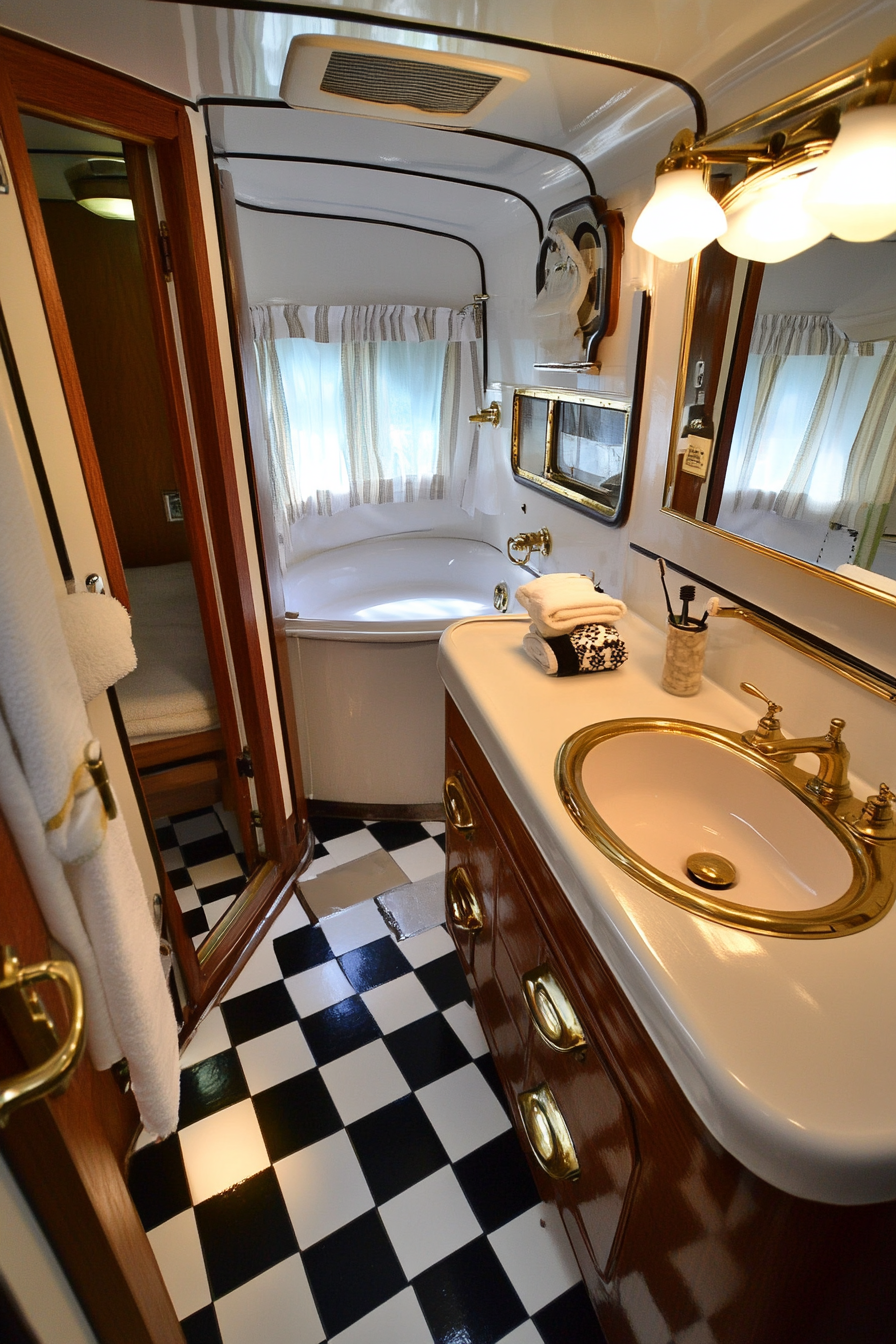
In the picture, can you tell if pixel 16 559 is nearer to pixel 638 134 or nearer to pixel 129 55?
pixel 129 55

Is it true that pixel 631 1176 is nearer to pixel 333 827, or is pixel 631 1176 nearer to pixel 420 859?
pixel 420 859

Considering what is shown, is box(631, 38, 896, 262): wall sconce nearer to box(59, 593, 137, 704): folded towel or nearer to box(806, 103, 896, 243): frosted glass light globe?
box(806, 103, 896, 243): frosted glass light globe

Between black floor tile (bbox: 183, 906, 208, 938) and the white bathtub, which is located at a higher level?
the white bathtub

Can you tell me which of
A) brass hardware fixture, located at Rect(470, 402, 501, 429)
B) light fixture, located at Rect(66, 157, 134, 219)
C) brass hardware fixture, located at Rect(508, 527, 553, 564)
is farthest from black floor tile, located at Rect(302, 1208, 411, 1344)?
light fixture, located at Rect(66, 157, 134, 219)

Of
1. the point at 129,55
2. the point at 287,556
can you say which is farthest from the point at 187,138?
the point at 287,556

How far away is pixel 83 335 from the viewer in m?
2.25

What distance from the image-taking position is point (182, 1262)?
1.19 metres

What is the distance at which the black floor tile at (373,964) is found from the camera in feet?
5.67

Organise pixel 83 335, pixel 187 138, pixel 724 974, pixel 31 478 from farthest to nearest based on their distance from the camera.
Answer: pixel 83 335 < pixel 187 138 < pixel 31 478 < pixel 724 974

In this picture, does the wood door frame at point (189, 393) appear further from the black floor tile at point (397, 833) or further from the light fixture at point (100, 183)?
the light fixture at point (100, 183)

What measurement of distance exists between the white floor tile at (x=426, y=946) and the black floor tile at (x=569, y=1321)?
758 mm

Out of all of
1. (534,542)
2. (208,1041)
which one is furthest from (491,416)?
(208,1041)

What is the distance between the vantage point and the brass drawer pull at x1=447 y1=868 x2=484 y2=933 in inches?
52.3

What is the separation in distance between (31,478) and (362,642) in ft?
3.59
